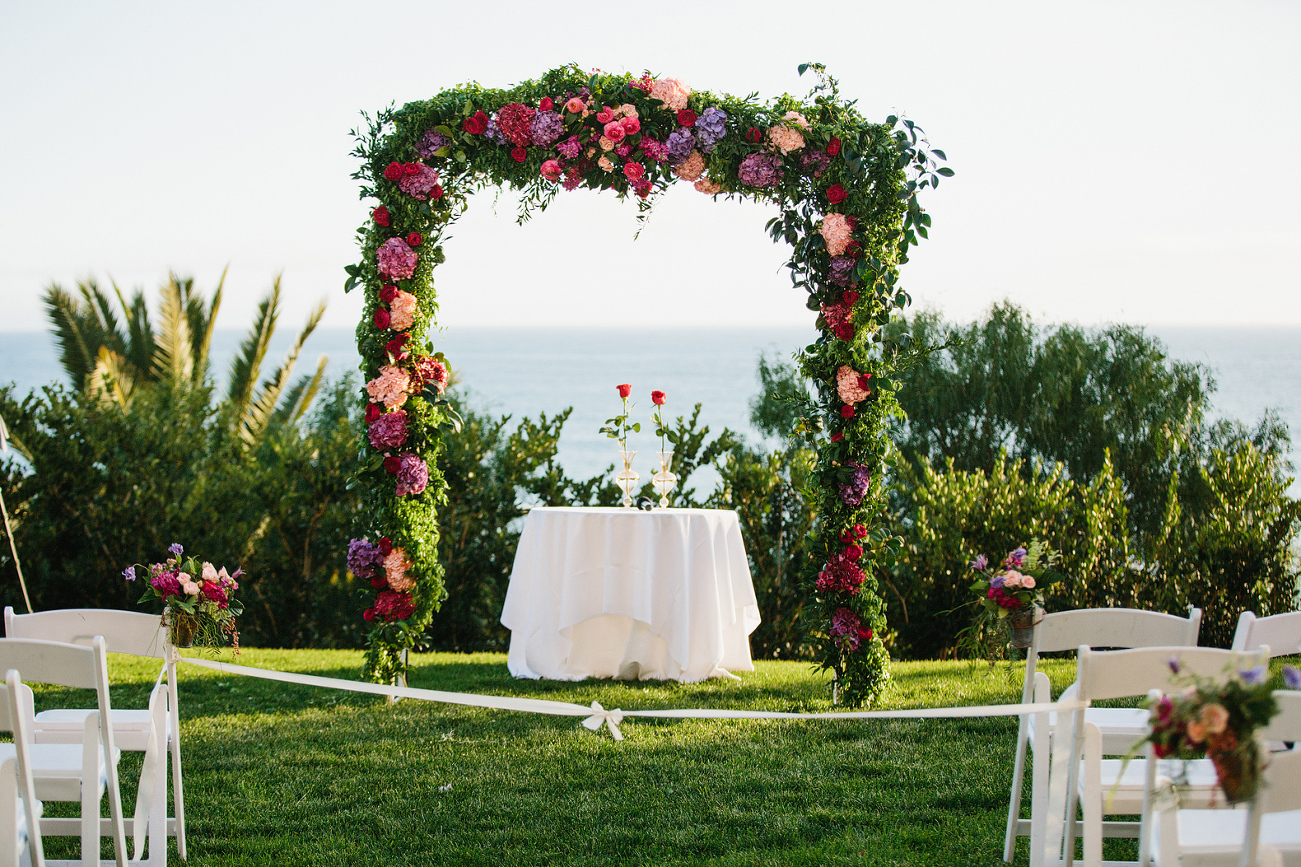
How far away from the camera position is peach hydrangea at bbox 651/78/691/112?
5.46 metres

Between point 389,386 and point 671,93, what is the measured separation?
219 centimetres

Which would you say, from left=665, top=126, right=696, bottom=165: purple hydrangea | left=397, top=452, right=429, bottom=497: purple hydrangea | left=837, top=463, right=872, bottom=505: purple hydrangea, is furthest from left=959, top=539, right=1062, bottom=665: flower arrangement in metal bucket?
left=397, top=452, right=429, bottom=497: purple hydrangea

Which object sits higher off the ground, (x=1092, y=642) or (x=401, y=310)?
(x=401, y=310)

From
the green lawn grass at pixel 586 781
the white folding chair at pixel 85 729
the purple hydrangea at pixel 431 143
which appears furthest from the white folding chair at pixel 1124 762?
the purple hydrangea at pixel 431 143

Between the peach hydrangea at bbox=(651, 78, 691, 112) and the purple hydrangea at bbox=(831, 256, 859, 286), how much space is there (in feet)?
3.84

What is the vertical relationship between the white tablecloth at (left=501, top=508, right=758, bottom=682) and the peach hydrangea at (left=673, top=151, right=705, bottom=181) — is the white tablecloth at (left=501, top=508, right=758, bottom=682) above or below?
below

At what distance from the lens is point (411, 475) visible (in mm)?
5711

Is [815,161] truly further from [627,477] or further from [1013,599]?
[1013,599]

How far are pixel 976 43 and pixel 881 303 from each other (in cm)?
635

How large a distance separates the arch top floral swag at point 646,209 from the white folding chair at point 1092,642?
2.25 meters

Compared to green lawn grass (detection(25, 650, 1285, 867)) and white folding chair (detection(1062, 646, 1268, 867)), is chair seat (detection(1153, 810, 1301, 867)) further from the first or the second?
green lawn grass (detection(25, 650, 1285, 867))

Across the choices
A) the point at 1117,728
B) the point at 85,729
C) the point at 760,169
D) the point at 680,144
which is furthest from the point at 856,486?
the point at 85,729

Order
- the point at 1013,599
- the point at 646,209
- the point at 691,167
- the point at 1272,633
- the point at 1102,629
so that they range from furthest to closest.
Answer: the point at 646,209 → the point at 691,167 → the point at 1102,629 → the point at 1013,599 → the point at 1272,633

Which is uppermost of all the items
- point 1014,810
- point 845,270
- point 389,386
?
point 845,270
